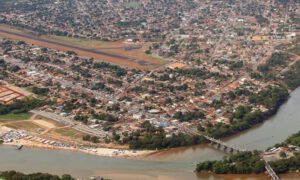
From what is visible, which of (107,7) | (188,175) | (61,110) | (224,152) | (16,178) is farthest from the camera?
(107,7)

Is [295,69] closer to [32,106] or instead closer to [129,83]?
[129,83]

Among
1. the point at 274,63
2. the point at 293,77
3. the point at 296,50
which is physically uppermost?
the point at 296,50

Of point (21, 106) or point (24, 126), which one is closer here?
point (24, 126)

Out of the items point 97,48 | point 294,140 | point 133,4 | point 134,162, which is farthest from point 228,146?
point 133,4

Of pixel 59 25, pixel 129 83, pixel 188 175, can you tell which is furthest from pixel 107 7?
pixel 188 175

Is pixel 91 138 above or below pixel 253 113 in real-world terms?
below

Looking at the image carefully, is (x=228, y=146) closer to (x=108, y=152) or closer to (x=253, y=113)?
(x=253, y=113)

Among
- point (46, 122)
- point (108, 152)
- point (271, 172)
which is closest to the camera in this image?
point (271, 172)

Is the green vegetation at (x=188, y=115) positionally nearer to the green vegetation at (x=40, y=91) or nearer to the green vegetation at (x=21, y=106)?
the green vegetation at (x=21, y=106)
